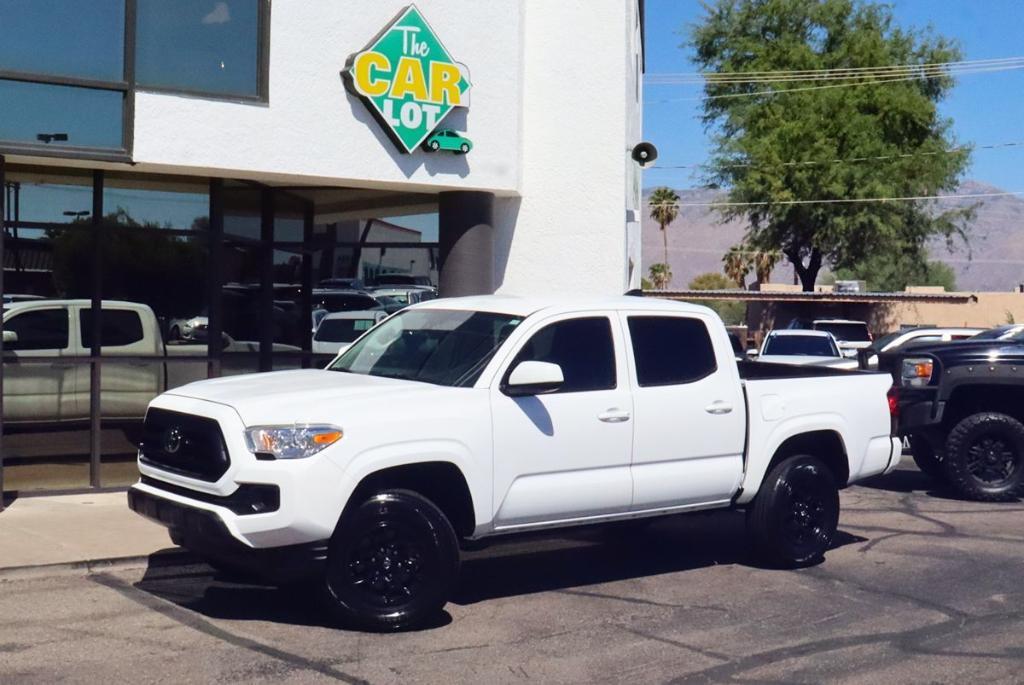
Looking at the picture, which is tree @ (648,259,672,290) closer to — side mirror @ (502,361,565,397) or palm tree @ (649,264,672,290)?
palm tree @ (649,264,672,290)

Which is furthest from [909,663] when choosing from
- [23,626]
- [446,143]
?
[446,143]

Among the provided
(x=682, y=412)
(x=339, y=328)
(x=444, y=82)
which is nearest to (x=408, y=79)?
(x=444, y=82)

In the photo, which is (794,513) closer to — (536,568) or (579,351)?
(536,568)

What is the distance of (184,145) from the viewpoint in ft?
39.3

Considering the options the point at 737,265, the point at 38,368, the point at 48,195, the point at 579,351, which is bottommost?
the point at 38,368

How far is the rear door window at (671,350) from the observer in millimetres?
9016

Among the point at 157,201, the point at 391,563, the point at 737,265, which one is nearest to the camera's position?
the point at 391,563

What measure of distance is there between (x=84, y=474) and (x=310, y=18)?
492cm

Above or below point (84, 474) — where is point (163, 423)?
above

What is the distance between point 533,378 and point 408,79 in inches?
241

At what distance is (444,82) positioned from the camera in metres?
13.5

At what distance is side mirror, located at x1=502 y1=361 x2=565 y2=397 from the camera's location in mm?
8008

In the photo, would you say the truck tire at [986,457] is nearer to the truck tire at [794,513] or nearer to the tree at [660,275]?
the truck tire at [794,513]

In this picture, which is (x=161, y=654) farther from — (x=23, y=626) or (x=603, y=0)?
(x=603, y=0)
